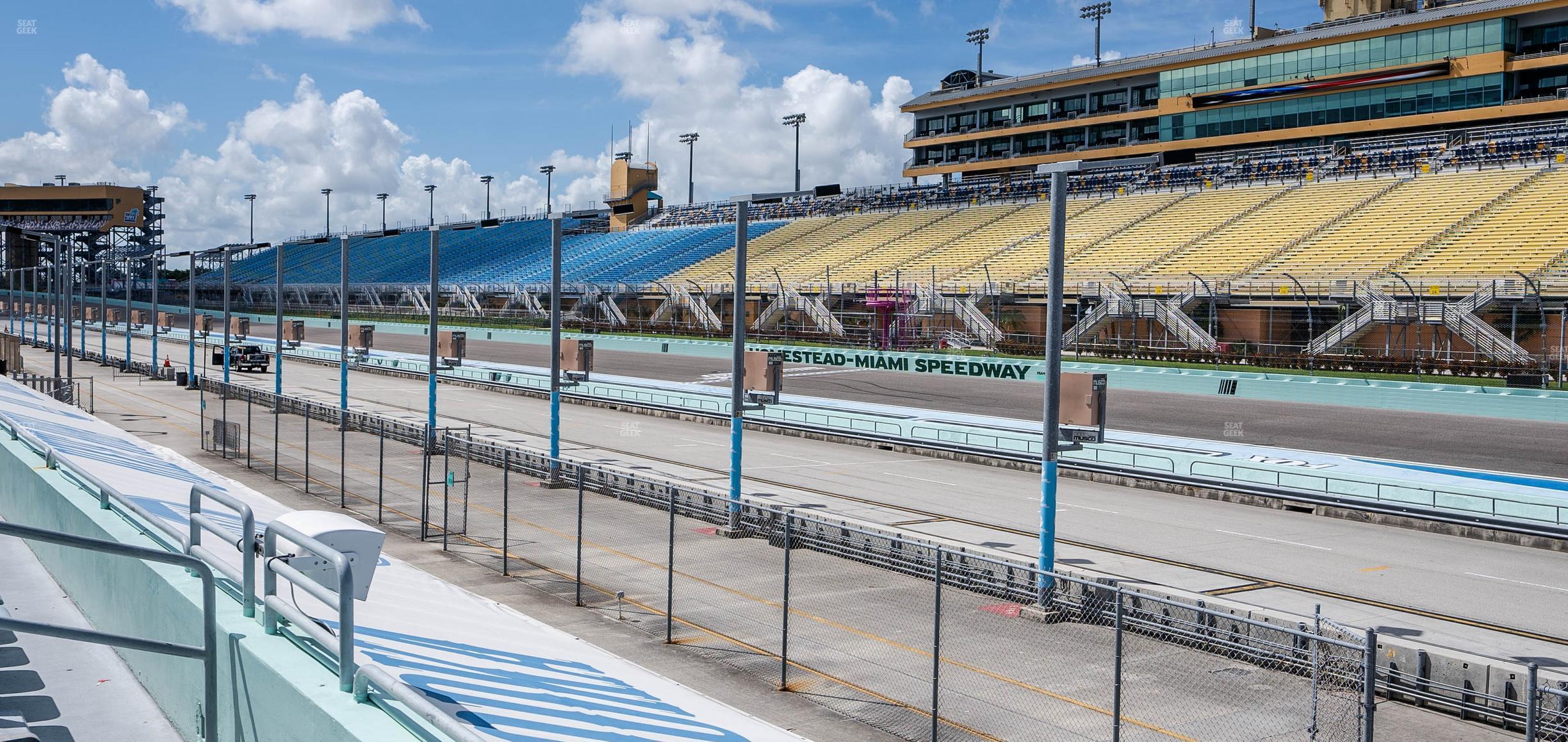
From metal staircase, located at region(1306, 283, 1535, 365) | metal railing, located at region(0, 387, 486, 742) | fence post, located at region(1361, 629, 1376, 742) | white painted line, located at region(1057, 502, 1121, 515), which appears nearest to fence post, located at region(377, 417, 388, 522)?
metal railing, located at region(0, 387, 486, 742)

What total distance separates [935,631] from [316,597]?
270 inches

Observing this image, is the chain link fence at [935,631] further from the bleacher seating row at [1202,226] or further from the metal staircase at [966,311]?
the bleacher seating row at [1202,226]

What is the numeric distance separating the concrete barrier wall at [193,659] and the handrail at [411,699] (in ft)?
0.28

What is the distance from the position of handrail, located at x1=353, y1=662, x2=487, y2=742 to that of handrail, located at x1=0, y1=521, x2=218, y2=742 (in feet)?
2.40

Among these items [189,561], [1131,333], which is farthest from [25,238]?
[189,561]

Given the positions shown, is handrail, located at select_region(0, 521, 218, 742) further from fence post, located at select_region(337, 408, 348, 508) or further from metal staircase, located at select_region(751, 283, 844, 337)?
metal staircase, located at select_region(751, 283, 844, 337)

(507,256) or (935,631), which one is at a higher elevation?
(507,256)

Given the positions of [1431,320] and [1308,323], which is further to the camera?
[1308,323]

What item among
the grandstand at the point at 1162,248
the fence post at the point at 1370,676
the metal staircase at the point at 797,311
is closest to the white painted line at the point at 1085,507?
the fence post at the point at 1370,676

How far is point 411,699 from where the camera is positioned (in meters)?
4.99

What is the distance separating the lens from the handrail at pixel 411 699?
465 centimetres

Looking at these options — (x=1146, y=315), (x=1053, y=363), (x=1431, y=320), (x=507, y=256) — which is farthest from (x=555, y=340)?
(x=507, y=256)

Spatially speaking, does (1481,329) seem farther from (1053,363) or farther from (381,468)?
(381,468)

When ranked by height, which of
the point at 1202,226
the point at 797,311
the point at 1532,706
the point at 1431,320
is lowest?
the point at 1532,706
